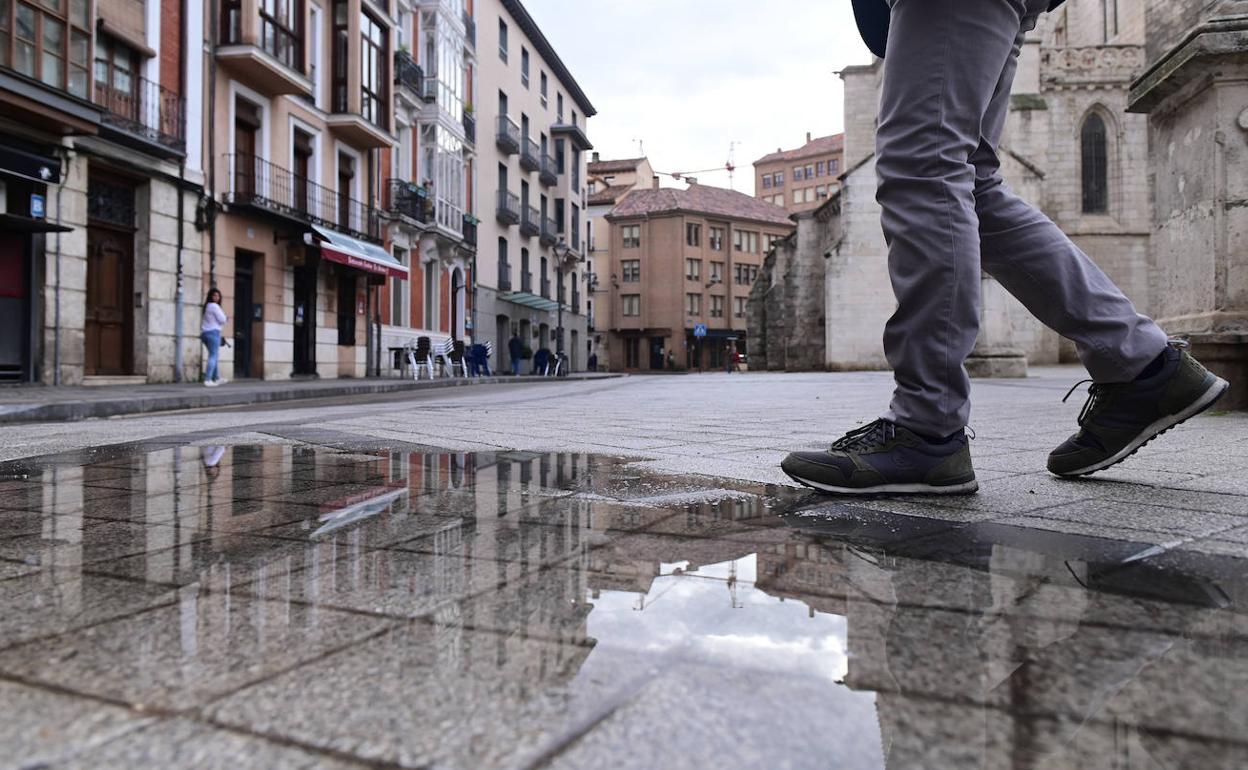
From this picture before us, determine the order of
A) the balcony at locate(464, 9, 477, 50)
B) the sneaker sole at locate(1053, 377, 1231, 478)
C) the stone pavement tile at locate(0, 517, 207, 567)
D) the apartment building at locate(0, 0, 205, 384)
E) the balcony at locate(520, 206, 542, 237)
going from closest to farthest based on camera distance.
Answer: the stone pavement tile at locate(0, 517, 207, 567) < the sneaker sole at locate(1053, 377, 1231, 478) < the apartment building at locate(0, 0, 205, 384) < the balcony at locate(464, 9, 477, 50) < the balcony at locate(520, 206, 542, 237)

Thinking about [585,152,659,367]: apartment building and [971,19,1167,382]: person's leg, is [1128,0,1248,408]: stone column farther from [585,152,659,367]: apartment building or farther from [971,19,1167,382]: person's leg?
[585,152,659,367]: apartment building

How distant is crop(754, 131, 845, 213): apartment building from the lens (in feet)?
261

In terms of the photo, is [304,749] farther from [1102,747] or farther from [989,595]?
[989,595]

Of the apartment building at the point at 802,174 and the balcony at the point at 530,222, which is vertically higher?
the apartment building at the point at 802,174

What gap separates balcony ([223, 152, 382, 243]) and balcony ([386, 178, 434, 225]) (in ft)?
4.50

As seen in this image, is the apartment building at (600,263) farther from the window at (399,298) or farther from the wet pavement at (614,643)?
the wet pavement at (614,643)

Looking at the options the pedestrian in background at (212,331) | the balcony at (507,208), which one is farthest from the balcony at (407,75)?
the pedestrian in background at (212,331)

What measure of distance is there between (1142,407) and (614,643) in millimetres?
1996

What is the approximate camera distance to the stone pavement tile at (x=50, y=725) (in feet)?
2.63

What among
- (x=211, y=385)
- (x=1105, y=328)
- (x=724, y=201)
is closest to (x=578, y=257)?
(x=724, y=201)

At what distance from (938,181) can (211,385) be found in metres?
13.8

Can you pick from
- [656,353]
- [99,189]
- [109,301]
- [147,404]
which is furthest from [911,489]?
[656,353]

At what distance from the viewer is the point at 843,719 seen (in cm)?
88

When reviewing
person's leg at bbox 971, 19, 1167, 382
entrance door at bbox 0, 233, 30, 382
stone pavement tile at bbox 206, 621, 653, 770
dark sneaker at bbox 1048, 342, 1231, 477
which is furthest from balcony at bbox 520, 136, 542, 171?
stone pavement tile at bbox 206, 621, 653, 770
